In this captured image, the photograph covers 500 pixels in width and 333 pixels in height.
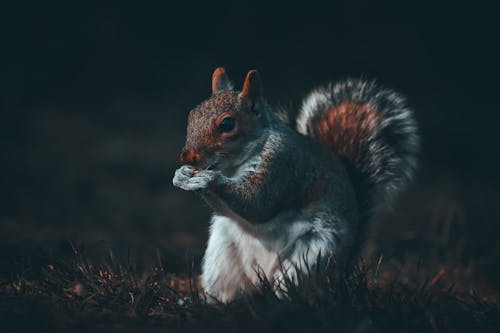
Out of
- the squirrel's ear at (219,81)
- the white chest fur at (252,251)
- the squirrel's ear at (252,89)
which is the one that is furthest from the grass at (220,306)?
the squirrel's ear at (219,81)

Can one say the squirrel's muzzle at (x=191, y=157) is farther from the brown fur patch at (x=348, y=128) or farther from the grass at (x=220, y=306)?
the brown fur patch at (x=348, y=128)

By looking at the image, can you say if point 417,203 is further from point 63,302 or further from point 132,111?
point 63,302

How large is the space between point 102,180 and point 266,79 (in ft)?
5.78

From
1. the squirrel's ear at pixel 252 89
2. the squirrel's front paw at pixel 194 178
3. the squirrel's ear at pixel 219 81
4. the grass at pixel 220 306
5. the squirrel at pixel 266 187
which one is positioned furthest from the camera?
the squirrel's ear at pixel 219 81

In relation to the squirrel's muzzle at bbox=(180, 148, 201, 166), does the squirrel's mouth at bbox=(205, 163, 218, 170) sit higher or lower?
lower

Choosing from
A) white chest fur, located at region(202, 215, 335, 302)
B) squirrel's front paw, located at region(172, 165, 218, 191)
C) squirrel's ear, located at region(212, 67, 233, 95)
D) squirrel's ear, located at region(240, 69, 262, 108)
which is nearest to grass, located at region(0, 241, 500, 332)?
white chest fur, located at region(202, 215, 335, 302)

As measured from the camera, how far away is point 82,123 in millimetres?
5176

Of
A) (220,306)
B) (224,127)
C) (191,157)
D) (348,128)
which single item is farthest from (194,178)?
(348,128)

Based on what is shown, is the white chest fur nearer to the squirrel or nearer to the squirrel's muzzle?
the squirrel

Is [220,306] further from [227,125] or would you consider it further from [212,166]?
[227,125]

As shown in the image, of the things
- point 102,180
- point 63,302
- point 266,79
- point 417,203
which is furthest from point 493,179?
point 63,302

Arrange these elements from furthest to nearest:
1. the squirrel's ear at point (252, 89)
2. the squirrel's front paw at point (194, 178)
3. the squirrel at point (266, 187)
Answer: the squirrel's ear at point (252, 89), the squirrel at point (266, 187), the squirrel's front paw at point (194, 178)

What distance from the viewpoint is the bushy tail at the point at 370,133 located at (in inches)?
86.7

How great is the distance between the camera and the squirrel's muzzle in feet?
5.74
